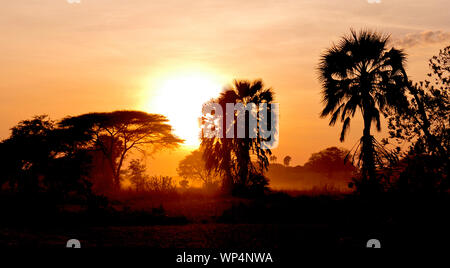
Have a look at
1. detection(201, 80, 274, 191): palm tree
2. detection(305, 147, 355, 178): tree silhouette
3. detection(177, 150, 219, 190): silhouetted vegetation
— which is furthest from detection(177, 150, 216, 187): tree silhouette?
detection(305, 147, 355, 178): tree silhouette

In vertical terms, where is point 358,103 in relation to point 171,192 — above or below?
above

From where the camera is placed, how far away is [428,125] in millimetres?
20562

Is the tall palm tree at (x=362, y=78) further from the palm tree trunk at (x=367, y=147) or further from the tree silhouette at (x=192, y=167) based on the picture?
the tree silhouette at (x=192, y=167)

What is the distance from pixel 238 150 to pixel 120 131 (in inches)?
644

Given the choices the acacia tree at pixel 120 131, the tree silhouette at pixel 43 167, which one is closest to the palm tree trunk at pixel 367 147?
the tree silhouette at pixel 43 167

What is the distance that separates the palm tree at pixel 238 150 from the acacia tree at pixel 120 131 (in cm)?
1043

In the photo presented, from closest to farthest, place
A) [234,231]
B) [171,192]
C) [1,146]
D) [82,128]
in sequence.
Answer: [234,231] < [1,146] < [171,192] < [82,128]

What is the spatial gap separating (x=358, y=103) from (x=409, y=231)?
12.7m

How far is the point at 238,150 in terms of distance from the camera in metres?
33.7

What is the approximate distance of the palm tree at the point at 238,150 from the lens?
109 feet

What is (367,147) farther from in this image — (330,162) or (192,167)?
(330,162)
